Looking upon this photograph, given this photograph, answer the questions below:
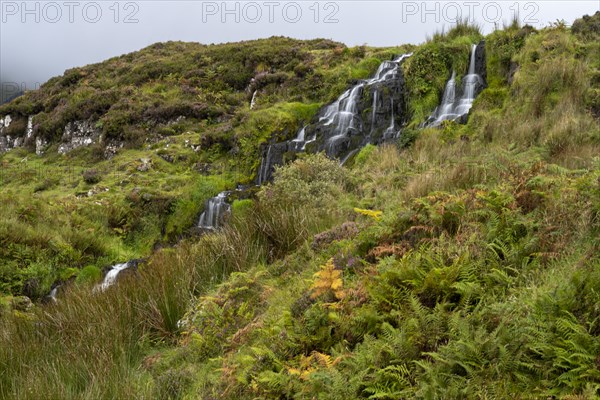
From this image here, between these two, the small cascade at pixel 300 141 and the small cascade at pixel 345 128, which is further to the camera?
the small cascade at pixel 300 141

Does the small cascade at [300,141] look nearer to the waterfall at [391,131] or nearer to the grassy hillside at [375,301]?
the waterfall at [391,131]

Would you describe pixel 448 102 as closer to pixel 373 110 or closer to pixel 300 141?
pixel 373 110

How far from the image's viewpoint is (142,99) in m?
20.8

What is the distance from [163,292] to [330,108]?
38.4 ft

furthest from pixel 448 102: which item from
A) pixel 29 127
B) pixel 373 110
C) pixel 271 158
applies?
pixel 29 127

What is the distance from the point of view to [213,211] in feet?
39.7

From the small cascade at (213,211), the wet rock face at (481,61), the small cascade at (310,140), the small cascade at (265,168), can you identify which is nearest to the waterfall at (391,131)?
the small cascade at (310,140)

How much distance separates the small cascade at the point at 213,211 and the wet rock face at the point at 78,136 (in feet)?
31.0

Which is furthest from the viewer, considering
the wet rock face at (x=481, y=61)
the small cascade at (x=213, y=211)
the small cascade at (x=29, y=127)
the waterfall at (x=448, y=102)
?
the small cascade at (x=29, y=127)

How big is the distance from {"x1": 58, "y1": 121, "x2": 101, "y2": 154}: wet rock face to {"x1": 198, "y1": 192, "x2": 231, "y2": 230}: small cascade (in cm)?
945

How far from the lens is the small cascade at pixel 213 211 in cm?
1179

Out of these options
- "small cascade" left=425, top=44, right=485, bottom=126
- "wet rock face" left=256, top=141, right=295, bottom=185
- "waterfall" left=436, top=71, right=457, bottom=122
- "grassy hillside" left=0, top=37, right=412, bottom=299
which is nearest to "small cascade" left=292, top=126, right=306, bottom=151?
"wet rock face" left=256, top=141, right=295, bottom=185

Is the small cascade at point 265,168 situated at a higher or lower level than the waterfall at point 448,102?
lower

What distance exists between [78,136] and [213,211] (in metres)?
11.3
